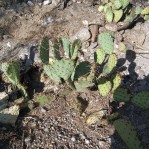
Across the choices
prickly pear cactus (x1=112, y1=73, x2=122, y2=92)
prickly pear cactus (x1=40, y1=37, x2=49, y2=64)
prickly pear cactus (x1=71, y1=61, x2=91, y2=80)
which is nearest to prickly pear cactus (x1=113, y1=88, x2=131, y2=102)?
prickly pear cactus (x1=112, y1=73, x2=122, y2=92)

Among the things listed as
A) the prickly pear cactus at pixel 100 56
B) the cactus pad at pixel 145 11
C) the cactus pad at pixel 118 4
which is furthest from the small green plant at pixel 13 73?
the cactus pad at pixel 145 11

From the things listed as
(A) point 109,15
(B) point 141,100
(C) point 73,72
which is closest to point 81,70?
(C) point 73,72

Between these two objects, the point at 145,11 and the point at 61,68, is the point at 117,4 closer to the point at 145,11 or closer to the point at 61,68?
the point at 145,11

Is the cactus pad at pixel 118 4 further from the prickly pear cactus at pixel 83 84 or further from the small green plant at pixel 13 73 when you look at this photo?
the small green plant at pixel 13 73

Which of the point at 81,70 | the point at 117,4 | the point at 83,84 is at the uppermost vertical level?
the point at 117,4

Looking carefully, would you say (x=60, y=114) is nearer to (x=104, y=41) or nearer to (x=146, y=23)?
(x=104, y=41)

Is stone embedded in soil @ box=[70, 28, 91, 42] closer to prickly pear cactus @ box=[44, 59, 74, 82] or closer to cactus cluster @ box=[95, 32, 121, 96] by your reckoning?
cactus cluster @ box=[95, 32, 121, 96]
